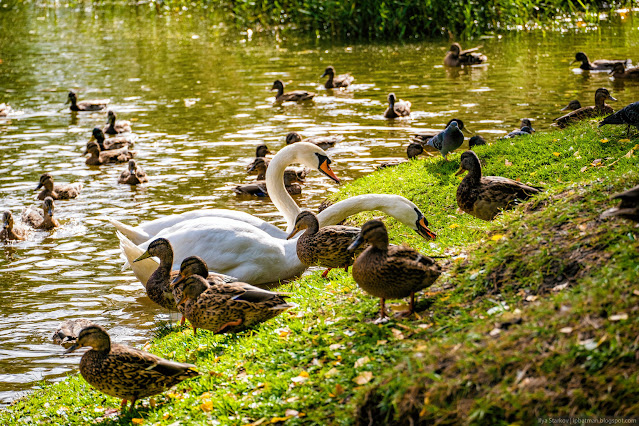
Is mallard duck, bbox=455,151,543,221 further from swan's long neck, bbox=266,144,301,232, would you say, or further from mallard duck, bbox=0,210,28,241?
mallard duck, bbox=0,210,28,241

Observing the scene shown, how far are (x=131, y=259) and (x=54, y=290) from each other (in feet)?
4.78

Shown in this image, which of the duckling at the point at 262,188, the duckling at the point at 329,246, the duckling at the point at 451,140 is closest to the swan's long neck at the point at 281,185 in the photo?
the duckling at the point at 329,246

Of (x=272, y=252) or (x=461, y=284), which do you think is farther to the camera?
(x=272, y=252)

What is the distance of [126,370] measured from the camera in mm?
6383

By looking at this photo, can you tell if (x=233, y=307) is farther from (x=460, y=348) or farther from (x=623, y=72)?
(x=623, y=72)

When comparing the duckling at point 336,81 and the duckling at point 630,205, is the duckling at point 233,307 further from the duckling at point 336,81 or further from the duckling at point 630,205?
the duckling at point 336,81

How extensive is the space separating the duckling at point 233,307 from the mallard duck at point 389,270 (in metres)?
1.36

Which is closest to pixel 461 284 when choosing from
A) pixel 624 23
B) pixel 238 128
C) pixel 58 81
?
pixel 238 128

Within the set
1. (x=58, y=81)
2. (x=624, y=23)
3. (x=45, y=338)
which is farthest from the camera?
(x=624, y=23)

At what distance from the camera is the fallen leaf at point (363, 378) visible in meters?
5.54

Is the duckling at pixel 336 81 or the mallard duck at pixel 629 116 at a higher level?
the duckling at pixel 336 81

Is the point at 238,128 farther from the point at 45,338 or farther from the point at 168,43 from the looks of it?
the point at 168,43

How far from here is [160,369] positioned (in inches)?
251

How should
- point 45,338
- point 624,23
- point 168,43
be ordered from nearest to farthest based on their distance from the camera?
point 45,338, point 624,23, point 168,43
